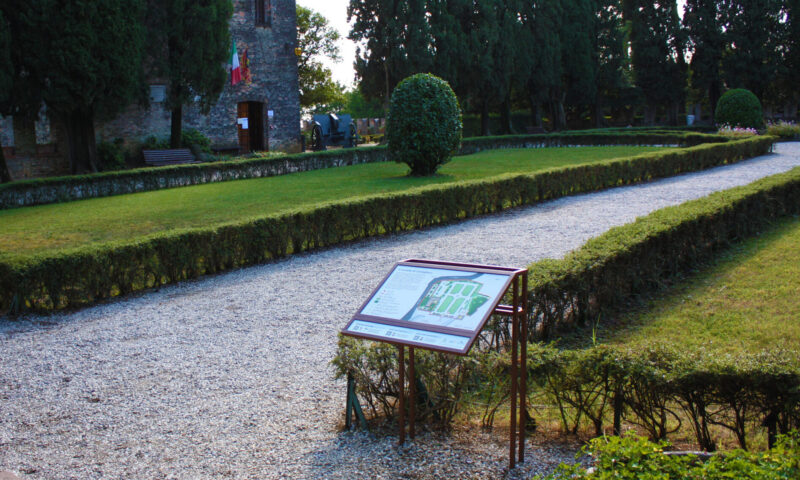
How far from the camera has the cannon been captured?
3002 cm

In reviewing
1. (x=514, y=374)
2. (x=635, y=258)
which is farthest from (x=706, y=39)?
(x=514, y=374)

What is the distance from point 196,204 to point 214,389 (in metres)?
9.53

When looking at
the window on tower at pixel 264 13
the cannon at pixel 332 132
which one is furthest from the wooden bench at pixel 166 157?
the cannon at pixel 332 132

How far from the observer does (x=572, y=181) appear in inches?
527

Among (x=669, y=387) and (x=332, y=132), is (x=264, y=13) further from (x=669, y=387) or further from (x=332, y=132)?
(x=669, y=387)

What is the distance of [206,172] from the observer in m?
18.1

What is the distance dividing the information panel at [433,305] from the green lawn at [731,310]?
3.69 feet

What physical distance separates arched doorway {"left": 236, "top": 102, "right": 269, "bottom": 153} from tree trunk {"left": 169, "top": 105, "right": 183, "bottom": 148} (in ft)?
14.9

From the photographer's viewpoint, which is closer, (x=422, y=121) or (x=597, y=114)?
(x=422, y=121)

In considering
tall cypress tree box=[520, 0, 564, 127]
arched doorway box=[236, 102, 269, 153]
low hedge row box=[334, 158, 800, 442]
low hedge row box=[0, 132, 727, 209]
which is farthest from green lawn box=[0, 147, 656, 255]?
tall cypress tree box=[520, 0, 564, 127]

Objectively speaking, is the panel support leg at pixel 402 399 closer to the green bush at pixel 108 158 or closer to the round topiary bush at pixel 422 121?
the round topiary bush at pixel 422 121

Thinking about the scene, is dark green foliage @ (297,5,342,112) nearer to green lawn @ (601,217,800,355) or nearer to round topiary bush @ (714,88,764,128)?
round topiary bush @ (714,88,764,128)

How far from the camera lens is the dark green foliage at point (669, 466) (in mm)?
2281

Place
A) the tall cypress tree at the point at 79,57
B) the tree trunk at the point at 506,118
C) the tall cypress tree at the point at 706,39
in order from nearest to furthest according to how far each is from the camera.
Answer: the tall cypress tree at the point at 79,57, the tree trunk at the point at 506,118, the tall cypress tree at the point at 706,39
